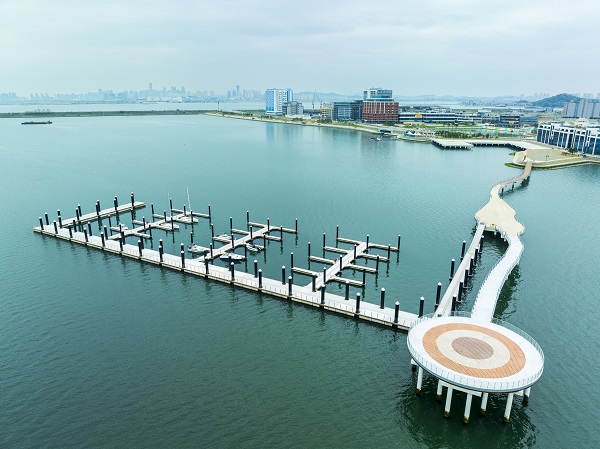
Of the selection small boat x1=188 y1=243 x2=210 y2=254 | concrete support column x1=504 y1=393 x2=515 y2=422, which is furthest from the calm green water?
small boat x1=188 y1=243 x2=210 y2=254

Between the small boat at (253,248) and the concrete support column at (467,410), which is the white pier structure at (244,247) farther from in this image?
the concrete support column at (467,410)

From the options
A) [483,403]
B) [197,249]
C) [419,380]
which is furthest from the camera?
[197,249]

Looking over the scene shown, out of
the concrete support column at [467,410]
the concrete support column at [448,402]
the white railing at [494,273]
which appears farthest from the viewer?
the white railing at [494,273]

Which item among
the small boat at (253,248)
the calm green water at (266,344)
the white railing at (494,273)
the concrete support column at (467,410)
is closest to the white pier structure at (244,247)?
the small boat at (253,248)

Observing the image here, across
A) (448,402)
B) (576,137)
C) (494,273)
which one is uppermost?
(576,137)

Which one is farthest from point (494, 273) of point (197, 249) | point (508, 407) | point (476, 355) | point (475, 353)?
point (197, 249)

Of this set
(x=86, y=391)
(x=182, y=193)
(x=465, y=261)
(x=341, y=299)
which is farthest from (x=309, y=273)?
(x=182, y=193)

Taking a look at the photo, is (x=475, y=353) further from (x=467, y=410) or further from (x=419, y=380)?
(x=419, y=380)

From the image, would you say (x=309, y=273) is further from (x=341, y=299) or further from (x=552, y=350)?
(x=552, y=350)
